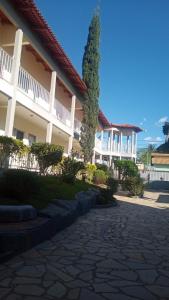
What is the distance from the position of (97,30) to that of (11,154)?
15760 mm

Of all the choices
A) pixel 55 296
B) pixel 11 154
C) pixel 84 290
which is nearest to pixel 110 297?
pixel 84 290

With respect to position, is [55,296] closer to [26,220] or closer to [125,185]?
[26,220]

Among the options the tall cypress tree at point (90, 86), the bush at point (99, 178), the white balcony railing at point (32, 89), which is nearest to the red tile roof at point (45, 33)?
the white balcony railing at point (32, 89)

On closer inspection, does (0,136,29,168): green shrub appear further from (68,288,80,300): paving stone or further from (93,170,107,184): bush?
(93,170,107,184): bush

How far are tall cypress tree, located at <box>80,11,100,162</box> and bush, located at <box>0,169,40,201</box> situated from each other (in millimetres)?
17566

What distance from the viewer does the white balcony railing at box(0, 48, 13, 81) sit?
1347 centimetres

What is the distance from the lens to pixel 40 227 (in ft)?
19.5

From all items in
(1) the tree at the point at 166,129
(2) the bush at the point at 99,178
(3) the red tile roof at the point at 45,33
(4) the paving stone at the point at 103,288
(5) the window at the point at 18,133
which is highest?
(1) the tree at the point at 166,129

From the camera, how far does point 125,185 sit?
19281 mm

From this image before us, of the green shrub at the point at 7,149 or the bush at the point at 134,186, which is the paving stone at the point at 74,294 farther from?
the bush at the point at 134,186

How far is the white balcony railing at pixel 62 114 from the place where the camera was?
2066 centimetres

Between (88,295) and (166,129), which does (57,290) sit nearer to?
(88,295)

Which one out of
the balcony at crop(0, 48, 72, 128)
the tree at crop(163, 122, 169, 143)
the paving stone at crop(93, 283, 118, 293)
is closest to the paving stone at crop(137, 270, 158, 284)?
the paving stone at crop(93, 283, 118, 293)

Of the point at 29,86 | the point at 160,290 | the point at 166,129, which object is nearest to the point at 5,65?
the point at 29,86
